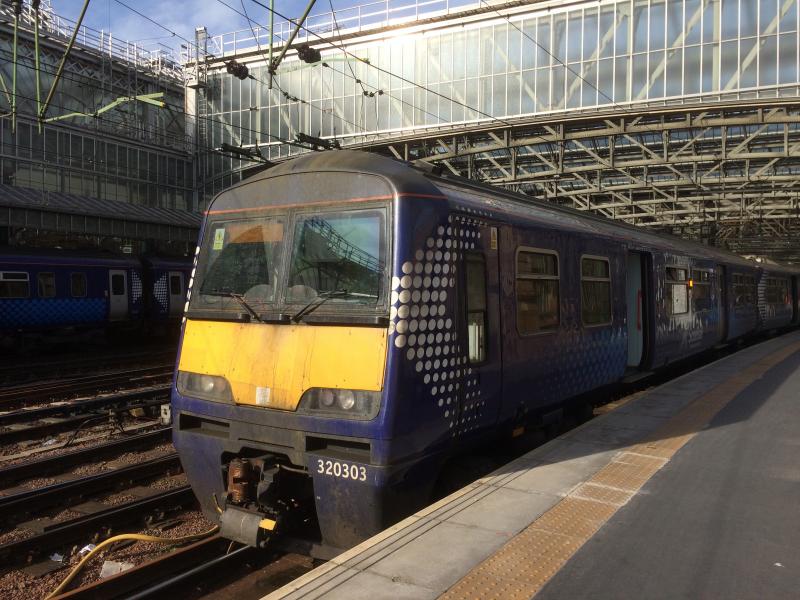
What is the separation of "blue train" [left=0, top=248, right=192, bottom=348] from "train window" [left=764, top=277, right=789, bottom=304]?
19.3 metres

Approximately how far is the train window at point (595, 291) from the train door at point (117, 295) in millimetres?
17289

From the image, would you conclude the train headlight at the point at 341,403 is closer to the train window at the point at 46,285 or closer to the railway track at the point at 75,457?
the railway track at the point at 75,457

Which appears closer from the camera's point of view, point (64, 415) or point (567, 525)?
point (567, 525)

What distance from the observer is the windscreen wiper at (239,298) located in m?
5.08

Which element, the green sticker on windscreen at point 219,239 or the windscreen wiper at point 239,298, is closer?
the windscreen wiper at point 239,298

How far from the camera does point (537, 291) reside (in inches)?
246

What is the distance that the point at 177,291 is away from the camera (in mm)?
23250

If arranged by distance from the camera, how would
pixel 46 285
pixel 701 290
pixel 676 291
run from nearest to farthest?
pixel 676 291 → pixel 701 290 → pixel 46 285

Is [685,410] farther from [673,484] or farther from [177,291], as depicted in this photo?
[177,291]

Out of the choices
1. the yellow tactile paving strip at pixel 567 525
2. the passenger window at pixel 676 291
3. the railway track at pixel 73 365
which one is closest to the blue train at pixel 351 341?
the yellow tactile paving strip at pixel 567 525

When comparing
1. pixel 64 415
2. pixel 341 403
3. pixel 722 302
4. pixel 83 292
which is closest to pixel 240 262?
pixel 341 403

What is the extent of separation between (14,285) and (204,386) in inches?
612

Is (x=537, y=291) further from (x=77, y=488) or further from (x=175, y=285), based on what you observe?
(x=175, y=285)

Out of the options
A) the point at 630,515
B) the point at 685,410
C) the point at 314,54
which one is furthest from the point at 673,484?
the point at 314,54
